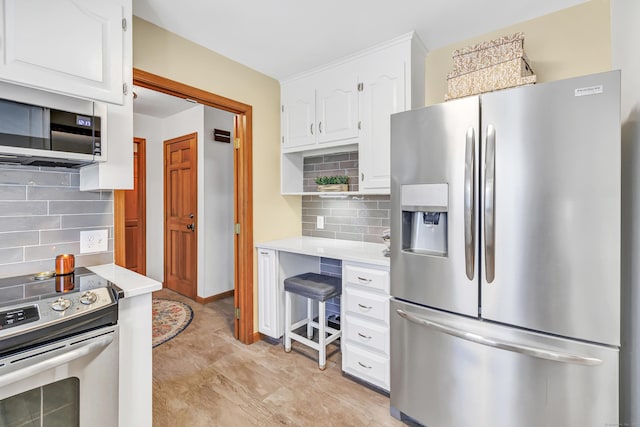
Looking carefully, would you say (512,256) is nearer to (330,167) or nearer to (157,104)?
(330,167)

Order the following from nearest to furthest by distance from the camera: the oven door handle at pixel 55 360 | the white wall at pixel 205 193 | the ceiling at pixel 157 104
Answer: the oven door handle at pixel 55 360
the ceiling at pixel 157 104
the white wall at pixel 205 193

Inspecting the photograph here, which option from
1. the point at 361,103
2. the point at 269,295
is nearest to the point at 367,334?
the point at 269,295

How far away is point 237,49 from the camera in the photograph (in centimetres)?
230

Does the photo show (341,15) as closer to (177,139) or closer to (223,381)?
(223,381)

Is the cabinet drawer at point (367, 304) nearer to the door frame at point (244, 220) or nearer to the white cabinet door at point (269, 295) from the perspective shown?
the white cabinet door at point (269, 295)

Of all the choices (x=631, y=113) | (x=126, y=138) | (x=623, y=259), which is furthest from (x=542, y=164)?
(x=126, y=138)

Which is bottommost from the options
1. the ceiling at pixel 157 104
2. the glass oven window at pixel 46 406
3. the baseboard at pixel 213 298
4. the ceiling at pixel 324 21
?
the baseboard at pixel 213 298

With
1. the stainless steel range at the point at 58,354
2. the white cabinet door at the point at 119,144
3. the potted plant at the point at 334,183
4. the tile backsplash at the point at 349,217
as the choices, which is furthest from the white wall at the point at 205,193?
the stainless steel range at the point at 58,354

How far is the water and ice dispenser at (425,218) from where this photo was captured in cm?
154

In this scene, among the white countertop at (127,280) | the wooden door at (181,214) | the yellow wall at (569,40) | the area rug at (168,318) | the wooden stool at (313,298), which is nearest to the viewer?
the white countertop at (127,280)

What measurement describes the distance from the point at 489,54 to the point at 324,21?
3.35 ft

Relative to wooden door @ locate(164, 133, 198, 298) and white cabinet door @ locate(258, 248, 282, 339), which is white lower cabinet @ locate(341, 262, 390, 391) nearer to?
white cabinet door @ locate(258, 248, 282, 339)

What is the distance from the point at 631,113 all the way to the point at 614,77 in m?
0.31

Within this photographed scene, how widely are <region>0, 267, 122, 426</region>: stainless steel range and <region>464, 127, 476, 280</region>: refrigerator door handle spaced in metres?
1.56
